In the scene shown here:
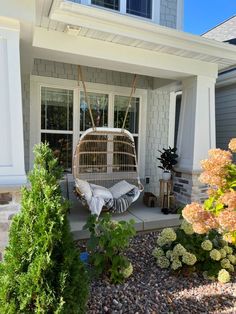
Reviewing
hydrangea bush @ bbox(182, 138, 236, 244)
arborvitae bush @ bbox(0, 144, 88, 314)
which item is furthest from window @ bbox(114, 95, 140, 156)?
arborvitae bush @ bbox(0, 144, 88, 314)

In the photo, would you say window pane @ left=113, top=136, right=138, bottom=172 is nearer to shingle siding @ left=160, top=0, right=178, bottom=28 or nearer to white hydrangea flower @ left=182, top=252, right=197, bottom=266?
shingle siding @ left=160, top=0, right=178, bottom=28

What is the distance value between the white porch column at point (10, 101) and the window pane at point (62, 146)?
265cm

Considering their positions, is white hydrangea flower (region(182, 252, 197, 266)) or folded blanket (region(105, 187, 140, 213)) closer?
white hydrangea flower (region(182, 252, 197, 266))

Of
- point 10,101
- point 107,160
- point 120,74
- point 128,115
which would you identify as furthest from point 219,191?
point 120,74

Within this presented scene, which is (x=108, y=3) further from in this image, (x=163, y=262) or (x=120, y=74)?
(x=163, y=262)

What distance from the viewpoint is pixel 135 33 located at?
12.4 ft

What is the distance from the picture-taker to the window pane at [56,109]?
17.9ft

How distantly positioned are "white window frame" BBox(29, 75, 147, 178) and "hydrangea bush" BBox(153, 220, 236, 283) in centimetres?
314

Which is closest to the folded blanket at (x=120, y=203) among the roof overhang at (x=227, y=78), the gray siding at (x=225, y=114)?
the gray siding at (x=225, y=114)

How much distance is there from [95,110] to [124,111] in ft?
2.35

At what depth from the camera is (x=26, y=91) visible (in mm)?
5230

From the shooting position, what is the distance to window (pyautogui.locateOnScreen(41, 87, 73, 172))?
5453mm

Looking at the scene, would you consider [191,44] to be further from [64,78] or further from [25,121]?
[25,121]

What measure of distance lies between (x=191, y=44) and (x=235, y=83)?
2724 mm
